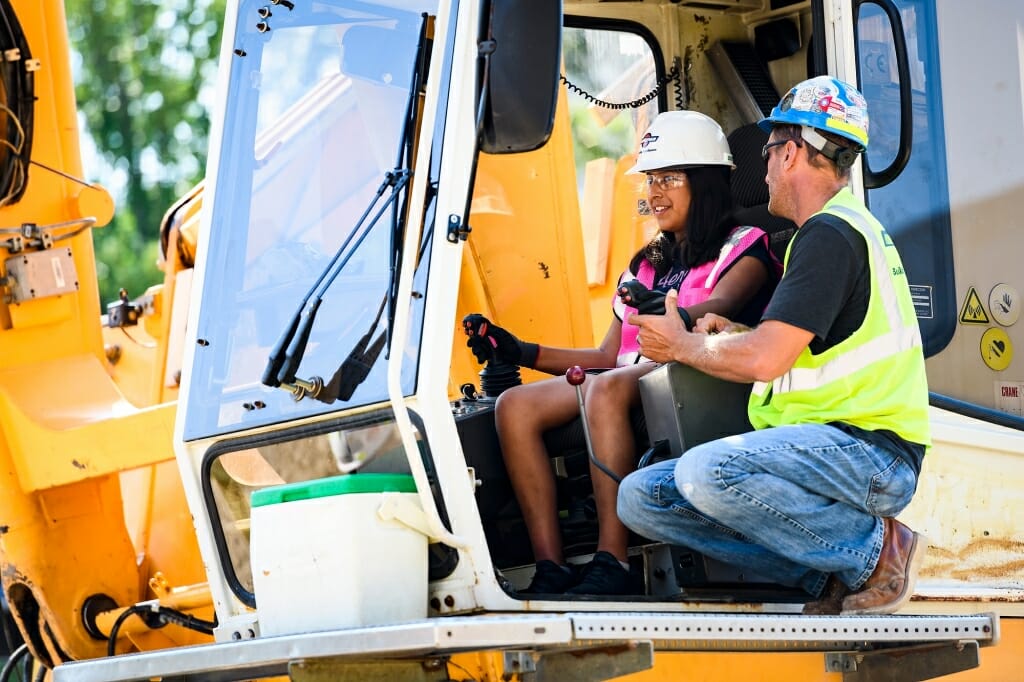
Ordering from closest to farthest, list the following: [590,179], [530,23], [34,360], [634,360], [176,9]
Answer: [530,23] < [634,360] < [34,360] < [590,179] < [176,9]

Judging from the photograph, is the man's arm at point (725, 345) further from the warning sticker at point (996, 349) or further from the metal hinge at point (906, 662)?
the warning sticker at point (996, 349)

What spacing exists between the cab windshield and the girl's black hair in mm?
947

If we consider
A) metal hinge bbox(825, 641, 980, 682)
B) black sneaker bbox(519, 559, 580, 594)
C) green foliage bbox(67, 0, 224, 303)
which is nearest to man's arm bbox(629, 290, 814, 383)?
black sneaker bbox(519, 559, 580, 594)

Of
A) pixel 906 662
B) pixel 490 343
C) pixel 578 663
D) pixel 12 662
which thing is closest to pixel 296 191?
pixel 490 343

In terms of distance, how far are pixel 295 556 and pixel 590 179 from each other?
3.36 m

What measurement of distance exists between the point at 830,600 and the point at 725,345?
27.8 inches

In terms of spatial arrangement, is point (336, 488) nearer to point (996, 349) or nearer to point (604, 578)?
point (604, 578)

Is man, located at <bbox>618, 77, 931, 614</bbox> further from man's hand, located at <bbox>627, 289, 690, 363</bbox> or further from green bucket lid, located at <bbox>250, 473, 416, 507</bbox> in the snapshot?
green bucket lid, located at <bbox>250, 473, 416, 507</bbox>

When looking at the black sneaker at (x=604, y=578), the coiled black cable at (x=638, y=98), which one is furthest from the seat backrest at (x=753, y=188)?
the black sneaker at (x=604, y=578)

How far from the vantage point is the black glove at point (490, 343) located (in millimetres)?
4773

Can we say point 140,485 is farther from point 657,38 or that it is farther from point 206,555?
point 657,38

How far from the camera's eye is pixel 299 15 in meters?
4.45

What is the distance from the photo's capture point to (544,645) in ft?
11.4

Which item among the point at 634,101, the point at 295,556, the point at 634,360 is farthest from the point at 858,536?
the point at 634,101
